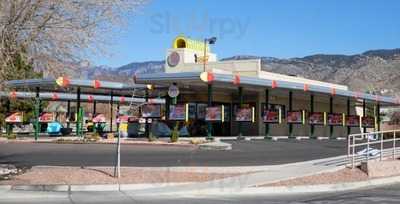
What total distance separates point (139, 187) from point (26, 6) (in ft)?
18.1

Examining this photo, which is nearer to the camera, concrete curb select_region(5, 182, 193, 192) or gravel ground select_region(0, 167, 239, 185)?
concrete curb select_region(5, 182, 193, 192)

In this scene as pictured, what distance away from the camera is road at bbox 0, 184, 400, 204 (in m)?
14.5

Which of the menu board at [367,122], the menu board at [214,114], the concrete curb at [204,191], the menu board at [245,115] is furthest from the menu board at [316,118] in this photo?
the concrete curb at [204,191]

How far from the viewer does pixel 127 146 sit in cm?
3331

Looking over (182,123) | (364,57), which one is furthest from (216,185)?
(364,57)

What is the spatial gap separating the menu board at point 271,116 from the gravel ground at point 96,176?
23007mm

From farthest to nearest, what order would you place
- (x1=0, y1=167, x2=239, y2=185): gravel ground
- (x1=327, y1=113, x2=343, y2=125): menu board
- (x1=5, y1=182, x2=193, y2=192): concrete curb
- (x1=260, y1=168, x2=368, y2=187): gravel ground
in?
1. (x1=327, y1=113, x2=343, y2=125): menu board
2. (x1=260, y1=168, x2=368, y2=187): gravel ground
3. (x1=0, y1=167, x2=239, y2=185): gravel ground
4. (x1=5, y1=182, x2=193, y2=192): concrete curb

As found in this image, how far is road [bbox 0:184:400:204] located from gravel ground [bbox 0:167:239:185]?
144 centimetres

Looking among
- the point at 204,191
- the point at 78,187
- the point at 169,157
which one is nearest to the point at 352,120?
the point at 169,157

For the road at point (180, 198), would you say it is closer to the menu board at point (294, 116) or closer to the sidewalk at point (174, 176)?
the sidewalk at point (174, 176)

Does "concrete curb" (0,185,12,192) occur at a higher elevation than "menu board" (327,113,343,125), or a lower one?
lower

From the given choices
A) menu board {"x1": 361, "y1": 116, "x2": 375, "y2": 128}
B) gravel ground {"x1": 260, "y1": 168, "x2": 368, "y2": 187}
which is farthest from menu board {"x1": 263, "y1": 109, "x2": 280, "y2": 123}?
gravel ground {"x1": 260, "y1": 168, "x2": 368, "y2": 187}

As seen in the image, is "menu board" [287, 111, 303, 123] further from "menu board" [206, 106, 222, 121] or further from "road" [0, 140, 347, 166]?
"road" [0, 140, 347, 166]

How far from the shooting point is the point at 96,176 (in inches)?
712
